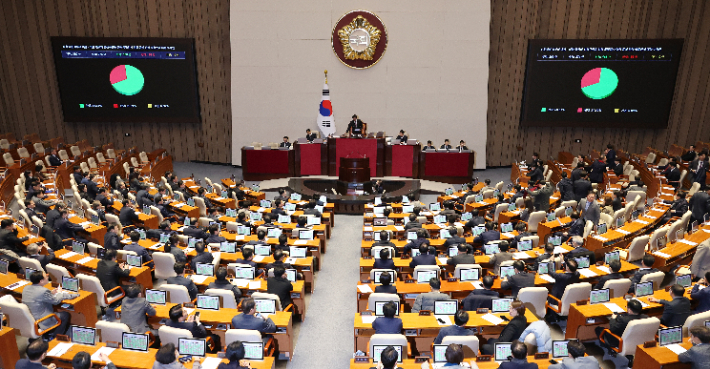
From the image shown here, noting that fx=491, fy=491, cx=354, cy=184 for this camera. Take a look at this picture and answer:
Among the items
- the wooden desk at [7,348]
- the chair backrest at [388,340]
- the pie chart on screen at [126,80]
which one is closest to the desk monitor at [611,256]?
the chair backrest at [388,340]

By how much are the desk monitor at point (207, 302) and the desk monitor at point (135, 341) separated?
3.85 ft

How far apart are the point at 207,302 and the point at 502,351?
430cm

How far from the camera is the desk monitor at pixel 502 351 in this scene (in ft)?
20.1

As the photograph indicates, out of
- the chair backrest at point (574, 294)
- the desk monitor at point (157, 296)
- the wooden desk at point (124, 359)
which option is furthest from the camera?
the chair backrest at point (574, 294)

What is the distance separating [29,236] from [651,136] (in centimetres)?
2245

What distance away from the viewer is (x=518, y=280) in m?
8.15

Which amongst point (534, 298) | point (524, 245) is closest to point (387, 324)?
point (534, 298)

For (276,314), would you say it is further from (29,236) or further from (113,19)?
(113,19)

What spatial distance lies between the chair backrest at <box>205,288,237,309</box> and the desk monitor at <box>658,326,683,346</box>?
6049mm

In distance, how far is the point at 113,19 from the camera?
2091cm

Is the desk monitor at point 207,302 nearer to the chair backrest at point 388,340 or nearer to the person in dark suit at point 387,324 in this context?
the person in dark suit at point 387,324

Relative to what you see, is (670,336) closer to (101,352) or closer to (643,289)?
(643,289)

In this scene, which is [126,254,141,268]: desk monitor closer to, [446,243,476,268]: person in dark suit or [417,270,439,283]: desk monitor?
[417,270,439,283]: desk monitor

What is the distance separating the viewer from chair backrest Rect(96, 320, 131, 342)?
6508mm
